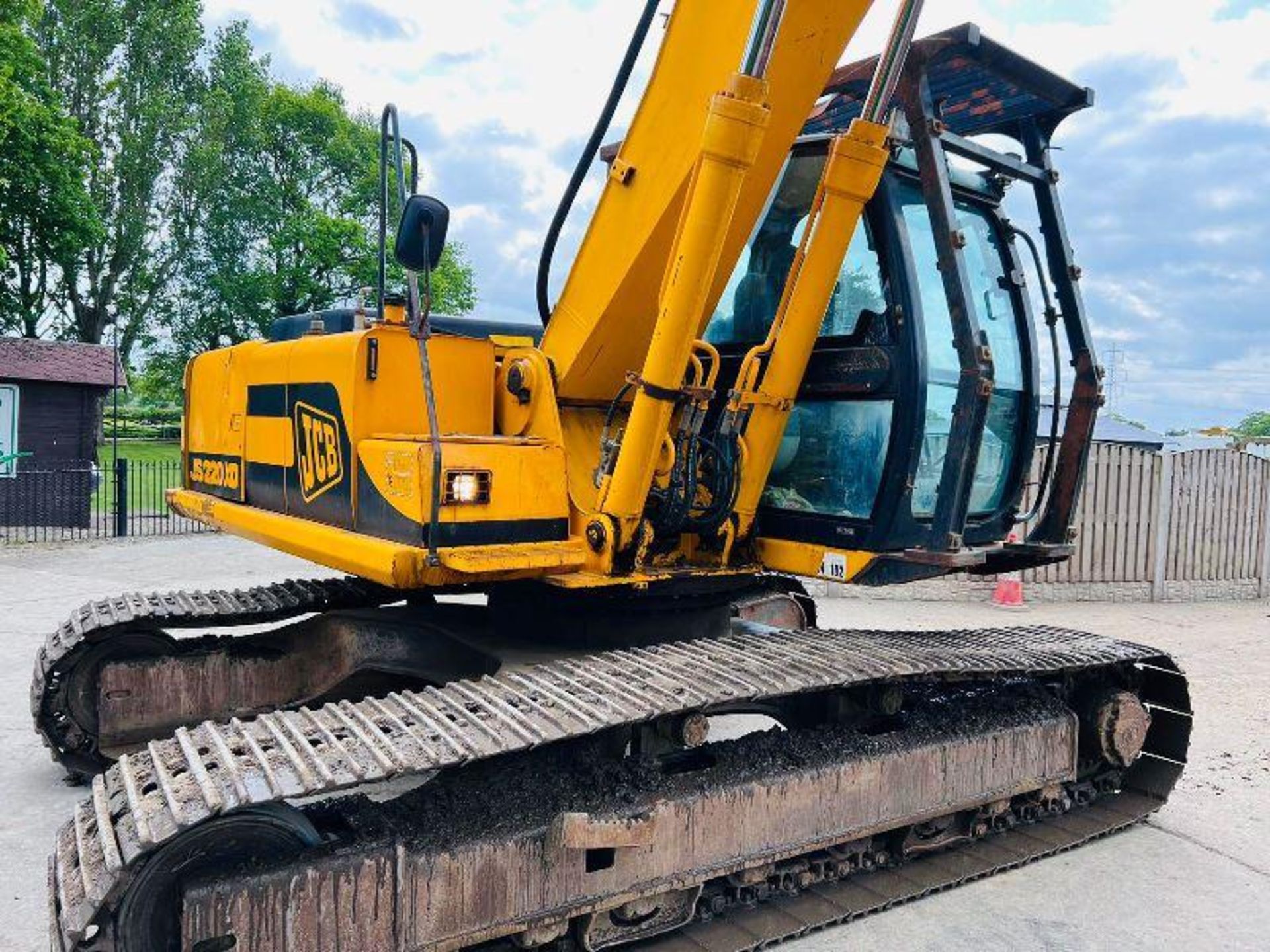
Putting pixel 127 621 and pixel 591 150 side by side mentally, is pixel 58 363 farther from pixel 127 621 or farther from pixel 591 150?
pixel 591 150

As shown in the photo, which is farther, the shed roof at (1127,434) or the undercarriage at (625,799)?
the shed roof at (1127,434)

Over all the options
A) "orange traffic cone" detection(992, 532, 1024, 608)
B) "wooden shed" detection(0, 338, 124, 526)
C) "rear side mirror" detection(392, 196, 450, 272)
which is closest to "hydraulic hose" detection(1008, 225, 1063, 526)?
"rear side mirror" detection(392, 196, 450, 272)

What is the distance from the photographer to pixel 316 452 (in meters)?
3.98

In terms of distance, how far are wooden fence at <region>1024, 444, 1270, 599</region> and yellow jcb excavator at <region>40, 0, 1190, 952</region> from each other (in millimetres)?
6540

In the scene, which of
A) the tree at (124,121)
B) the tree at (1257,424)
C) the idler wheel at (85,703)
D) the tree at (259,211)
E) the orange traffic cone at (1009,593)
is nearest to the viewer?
the idler wheel at (85,703)

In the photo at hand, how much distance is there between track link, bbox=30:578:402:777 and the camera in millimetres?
4512

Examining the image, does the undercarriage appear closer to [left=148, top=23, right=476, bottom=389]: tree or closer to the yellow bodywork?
the yellow bodywork

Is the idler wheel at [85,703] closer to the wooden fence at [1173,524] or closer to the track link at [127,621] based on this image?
the track link at [127,621]

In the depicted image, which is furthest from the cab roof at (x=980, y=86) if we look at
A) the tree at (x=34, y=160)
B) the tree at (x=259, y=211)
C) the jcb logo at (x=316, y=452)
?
the tree at (x=259, y=211)

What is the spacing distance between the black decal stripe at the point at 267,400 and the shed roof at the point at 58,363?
14.0 m

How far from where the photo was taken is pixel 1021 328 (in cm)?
413

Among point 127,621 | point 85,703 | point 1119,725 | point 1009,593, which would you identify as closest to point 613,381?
point 127,621

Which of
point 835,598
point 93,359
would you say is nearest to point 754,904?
point 835,598

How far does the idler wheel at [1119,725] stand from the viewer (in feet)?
14.5
